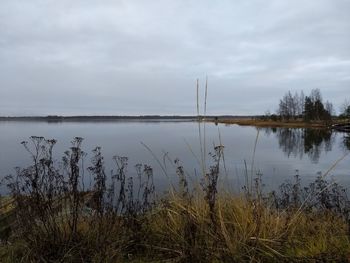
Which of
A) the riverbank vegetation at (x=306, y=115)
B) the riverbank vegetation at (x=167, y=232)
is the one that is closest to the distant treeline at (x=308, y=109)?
the riverbank vegetation at (x=306, y=115)

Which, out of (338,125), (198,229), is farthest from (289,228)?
(338,125)

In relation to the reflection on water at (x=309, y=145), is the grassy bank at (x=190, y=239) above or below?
above

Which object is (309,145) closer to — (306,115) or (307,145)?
(307,145)

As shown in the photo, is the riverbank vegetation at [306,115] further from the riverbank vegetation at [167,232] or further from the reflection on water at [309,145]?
the riverbank vegetation at [167,232]

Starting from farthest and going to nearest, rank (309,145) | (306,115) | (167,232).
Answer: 1. (306,115)
2. (309,145)
3. (167,232)

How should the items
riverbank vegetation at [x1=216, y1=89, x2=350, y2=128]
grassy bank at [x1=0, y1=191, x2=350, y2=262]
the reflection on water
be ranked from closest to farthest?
grassy bank at [x1=0, y1=191, x2=350, y2=262], the reflection on water, riverbank vegetation at [x1=216, y1=89, x2=350, y2=128]

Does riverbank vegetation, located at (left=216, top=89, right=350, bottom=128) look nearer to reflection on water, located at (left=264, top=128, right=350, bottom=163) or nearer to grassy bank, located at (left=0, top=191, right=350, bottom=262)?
reflection on water, located at (left=264, top=128, right=350, bottom=163)

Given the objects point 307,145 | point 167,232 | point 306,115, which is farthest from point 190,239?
point 306,115

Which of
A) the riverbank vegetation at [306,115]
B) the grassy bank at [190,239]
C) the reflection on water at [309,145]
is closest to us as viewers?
the grassy bank at [190,239]

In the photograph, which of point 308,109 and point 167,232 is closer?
point 167,232

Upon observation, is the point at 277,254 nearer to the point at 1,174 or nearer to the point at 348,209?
the point at 348,209

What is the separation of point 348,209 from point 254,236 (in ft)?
13.0

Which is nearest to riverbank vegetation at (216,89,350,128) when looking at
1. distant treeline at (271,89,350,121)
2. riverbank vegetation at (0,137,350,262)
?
distant treeline at (271,89,350,121)

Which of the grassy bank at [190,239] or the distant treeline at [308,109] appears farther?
the distant treeline at [308,109]
